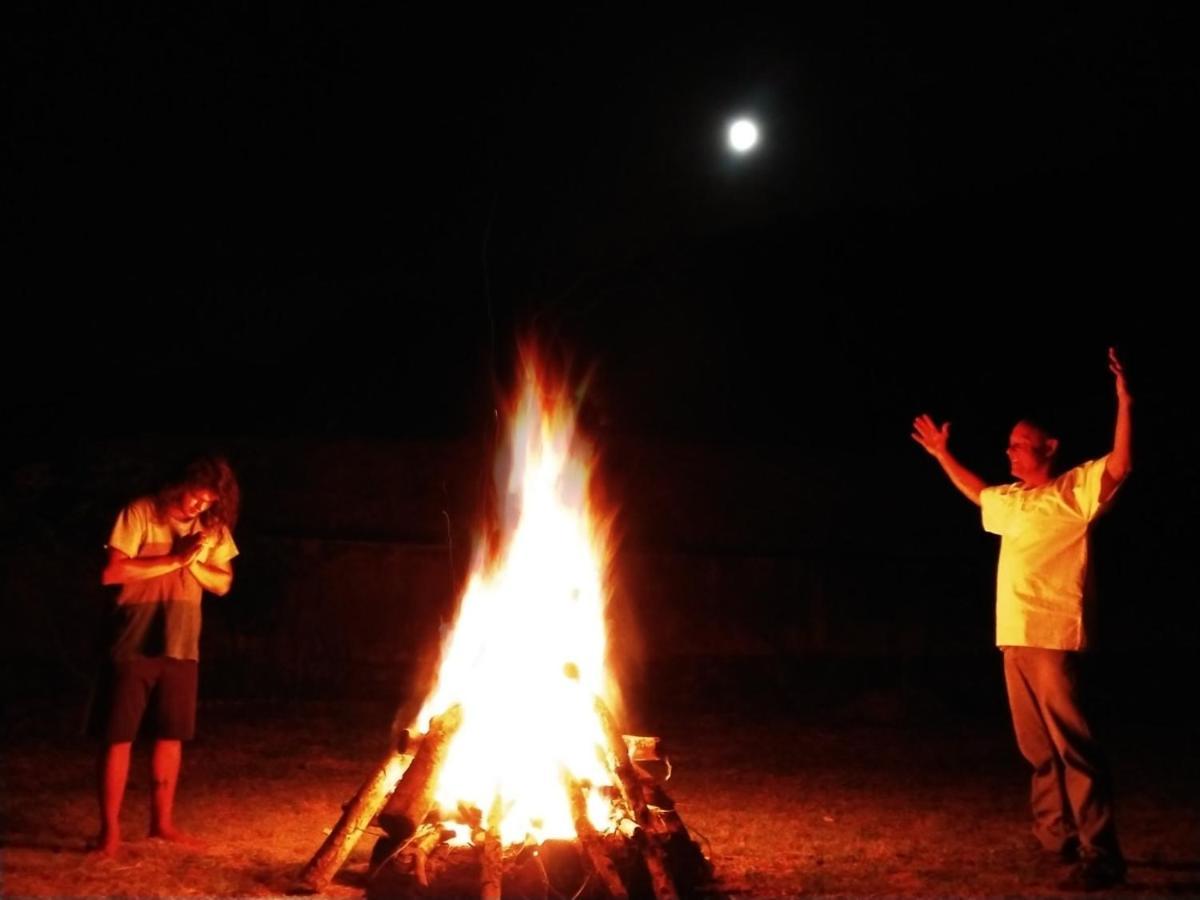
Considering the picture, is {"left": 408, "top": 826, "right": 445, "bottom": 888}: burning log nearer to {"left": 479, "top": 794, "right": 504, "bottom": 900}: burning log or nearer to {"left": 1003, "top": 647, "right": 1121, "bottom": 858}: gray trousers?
{"left": 479, "top": 794, "right": 504, "bottom": 900}: burning log

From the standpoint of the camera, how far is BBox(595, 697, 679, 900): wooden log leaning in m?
5.45

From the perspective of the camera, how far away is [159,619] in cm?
607

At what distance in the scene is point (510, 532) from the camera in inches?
257

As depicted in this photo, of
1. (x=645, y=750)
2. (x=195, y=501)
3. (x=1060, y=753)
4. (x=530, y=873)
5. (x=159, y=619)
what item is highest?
(x=195, y=501)

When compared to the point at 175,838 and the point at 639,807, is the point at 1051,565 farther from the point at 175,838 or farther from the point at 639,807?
the point at 175,838

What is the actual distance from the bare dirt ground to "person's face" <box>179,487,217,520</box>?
1637 millimetres

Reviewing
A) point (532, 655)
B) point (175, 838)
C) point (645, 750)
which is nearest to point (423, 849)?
point (532, 655)

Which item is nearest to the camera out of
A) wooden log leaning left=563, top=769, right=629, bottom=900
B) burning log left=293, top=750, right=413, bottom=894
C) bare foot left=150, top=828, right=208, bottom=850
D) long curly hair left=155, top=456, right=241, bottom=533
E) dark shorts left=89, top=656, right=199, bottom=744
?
wooden log leaning left=563, top=769, right=629, bottom=900

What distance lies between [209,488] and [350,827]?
1.78 m

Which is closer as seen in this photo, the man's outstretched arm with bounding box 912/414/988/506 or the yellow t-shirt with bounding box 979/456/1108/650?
the yellow t-shirt with bounding box 979/456/1108/650

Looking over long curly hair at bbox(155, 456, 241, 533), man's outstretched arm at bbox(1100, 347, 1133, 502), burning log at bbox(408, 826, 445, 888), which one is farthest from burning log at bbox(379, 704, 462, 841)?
man's outstretched arm at bbox(1100, 347, 1133, 502)

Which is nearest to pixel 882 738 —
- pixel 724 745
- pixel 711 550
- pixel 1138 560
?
pixel 724 745

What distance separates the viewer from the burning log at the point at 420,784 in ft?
18.4

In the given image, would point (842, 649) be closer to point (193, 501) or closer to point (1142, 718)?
point (1142, 718)
